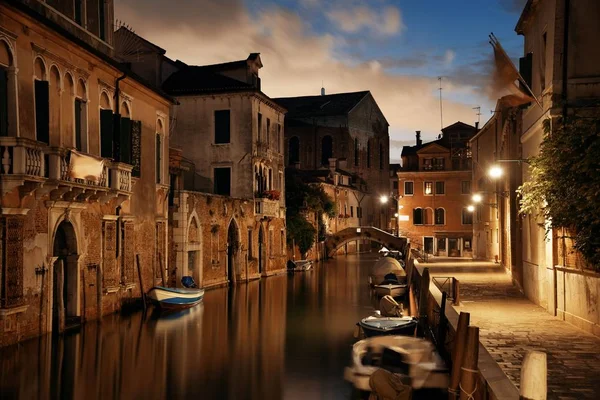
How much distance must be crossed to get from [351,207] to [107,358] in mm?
45607

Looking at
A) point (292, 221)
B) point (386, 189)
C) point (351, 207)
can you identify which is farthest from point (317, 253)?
point (386, 189)

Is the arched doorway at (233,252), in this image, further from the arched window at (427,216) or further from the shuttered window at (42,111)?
the arched window at (427,216)

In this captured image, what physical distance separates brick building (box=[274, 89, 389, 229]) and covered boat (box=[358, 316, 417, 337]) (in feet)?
147

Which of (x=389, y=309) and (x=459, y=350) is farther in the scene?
(x=389, y=309)

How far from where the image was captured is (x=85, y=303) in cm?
1720

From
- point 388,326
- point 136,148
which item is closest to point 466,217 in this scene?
point 136,148

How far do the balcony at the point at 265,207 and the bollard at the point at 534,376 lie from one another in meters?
27.0

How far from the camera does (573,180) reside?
12352 millimetres

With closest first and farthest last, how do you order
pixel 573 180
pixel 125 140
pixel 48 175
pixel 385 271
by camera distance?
1. pixel 573 180
2. pixel 48 175
3. pixel 125 140
4. pixel 385 271

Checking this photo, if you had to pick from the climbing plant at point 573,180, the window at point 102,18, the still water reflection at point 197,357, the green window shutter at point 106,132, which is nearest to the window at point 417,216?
the still water reflection at point 197,357

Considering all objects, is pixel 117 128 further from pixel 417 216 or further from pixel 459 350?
pixel 417 216

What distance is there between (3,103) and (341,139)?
50.6 m

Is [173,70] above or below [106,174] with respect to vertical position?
above

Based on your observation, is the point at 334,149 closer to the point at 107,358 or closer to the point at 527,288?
the point at 527,288
